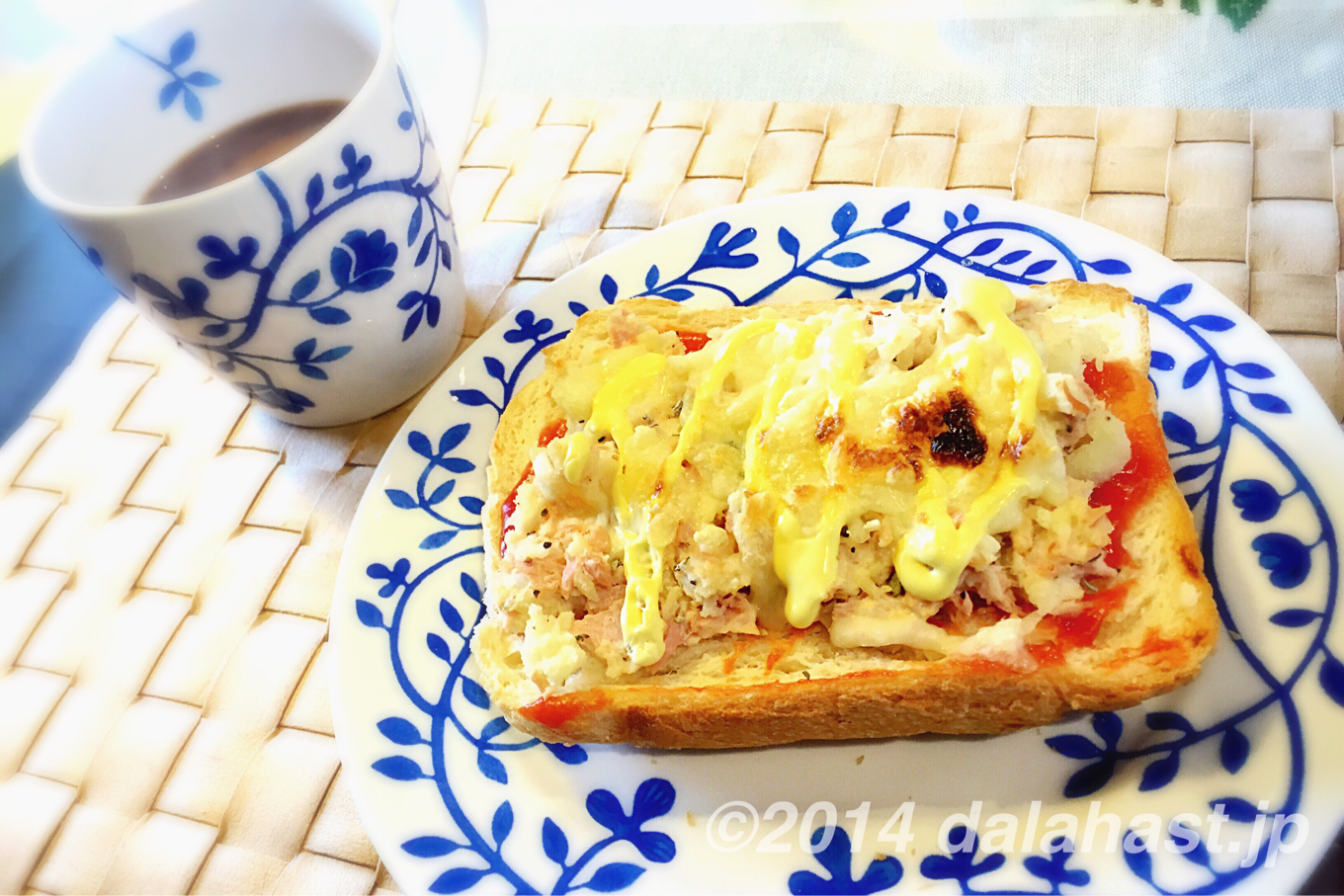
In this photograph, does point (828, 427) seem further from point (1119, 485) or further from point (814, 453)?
point (1119, 485)

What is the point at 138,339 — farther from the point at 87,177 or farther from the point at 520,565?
the point at 520,565

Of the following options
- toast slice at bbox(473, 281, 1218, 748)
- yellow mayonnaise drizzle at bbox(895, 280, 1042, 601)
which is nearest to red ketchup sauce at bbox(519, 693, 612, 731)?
toast slice at bbox(473, 281, 1218, 748)

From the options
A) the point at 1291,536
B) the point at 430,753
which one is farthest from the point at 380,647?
the point at 1291,536

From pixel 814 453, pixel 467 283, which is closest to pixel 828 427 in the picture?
pixel 814 453

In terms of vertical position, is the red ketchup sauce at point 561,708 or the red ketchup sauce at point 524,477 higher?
the red ketchup sauce at point 524,477

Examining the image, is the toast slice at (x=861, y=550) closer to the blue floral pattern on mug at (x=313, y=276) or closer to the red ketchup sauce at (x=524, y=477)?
the red ketchup sauce at (x=524, y=477)

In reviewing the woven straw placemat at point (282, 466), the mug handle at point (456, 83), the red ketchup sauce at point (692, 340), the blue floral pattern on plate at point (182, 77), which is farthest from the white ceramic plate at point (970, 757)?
the blue floral pattern on plate at point (182, 77)

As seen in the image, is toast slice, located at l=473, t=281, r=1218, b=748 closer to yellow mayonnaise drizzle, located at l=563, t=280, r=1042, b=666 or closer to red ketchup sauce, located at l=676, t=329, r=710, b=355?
yellow mayonnaise drizzle, located at l=563, t=280, r=1042, b=666
